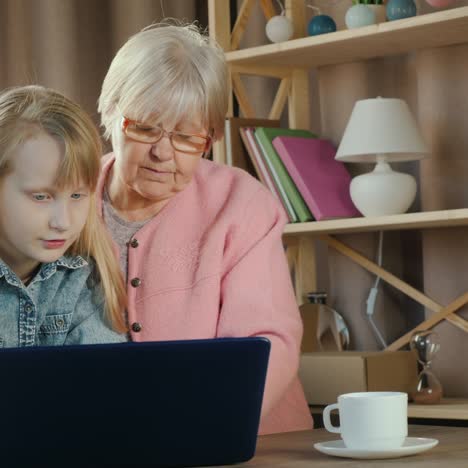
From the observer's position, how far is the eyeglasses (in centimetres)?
184

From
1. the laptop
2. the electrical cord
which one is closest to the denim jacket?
the laptop

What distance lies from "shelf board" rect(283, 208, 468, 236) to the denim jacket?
0.99 meters

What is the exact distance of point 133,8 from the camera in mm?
2988

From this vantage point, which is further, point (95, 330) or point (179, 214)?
point (179, 214)

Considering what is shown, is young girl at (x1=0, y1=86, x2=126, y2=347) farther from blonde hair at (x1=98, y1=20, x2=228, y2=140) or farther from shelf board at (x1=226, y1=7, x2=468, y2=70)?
shelf board at (x1=226, y1=7, x2=468, y2=70)

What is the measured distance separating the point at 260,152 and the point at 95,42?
0.66 metres

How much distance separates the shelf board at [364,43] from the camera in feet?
7.71

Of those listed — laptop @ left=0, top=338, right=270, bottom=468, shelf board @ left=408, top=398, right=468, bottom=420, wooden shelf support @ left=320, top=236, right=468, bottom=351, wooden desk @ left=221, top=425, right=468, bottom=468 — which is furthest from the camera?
wooden shelf support @ left=320, top=236, right=468, bottom=351

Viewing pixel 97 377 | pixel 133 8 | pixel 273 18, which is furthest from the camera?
pixel 133 8

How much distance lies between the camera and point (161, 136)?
1.85m

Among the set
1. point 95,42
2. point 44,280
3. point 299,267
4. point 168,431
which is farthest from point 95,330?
point 95,42

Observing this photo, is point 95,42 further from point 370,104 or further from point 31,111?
point 31,111

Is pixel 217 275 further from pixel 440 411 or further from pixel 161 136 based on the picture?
pixel 440 411

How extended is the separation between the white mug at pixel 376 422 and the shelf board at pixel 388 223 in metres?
1.17
